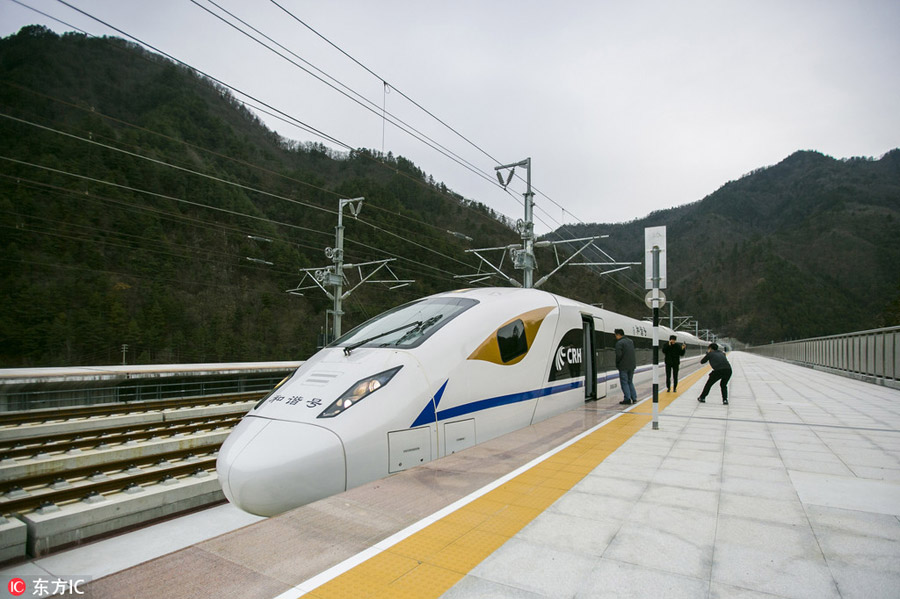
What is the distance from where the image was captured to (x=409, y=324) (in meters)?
6.39

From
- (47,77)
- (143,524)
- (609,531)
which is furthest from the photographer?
(47,77)

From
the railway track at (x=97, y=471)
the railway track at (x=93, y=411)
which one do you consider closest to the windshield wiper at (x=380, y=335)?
the railway track at (x=97, y=471)

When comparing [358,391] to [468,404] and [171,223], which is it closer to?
[468,404]

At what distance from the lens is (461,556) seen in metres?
2.95

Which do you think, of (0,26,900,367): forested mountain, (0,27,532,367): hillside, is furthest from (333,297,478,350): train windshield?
(0,27,532,367): hillside

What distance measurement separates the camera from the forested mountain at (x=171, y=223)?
36.1m

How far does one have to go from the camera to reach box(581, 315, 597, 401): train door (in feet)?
32.5

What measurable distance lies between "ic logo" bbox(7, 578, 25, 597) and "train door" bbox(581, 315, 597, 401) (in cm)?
856

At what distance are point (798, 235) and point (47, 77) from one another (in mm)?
177410

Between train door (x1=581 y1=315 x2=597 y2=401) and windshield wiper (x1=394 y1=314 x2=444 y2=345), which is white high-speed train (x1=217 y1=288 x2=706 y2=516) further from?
train door (x1=581 y1=315 x2=597 y2=401)

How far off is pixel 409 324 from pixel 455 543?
139 inches

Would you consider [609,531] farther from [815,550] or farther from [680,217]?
[680,217]

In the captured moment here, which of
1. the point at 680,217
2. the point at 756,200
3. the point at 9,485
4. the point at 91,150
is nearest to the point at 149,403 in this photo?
the point at 9,485

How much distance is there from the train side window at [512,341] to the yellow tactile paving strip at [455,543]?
76.0 inches
